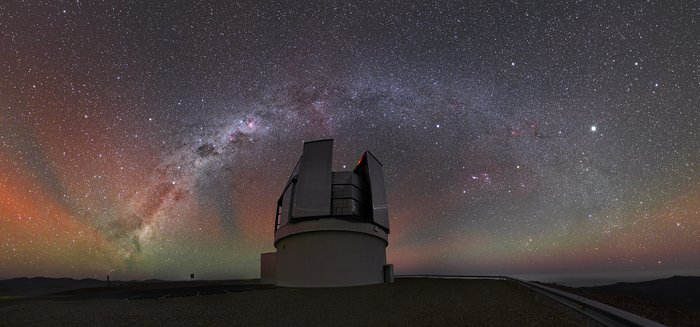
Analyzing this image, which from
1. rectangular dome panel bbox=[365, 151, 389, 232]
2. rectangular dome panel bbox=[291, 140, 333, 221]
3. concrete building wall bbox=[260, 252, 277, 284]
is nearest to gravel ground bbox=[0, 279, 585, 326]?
rectangular dome panel bbox=[291, 140, 333, 221]

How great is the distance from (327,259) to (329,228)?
2.20 meters

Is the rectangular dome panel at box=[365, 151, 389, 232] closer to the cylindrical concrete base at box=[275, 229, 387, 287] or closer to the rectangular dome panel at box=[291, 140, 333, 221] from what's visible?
the cylindrical concrete base at box=[275, 229, 387, 287]

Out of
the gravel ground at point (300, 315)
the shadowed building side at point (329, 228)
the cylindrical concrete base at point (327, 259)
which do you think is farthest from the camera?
the shadowed building side at point (329, 228)

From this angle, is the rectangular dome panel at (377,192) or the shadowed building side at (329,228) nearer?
the shadowed building side at (329,228)

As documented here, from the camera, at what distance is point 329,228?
80.2ft

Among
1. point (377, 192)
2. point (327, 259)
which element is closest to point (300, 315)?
point (327, 259)

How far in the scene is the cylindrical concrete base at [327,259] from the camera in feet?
79.0

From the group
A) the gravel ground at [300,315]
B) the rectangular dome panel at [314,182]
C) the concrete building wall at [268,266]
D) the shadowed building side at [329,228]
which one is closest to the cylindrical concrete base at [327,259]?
the shadowed building side at [329,228]

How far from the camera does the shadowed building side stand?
24391 millimetres

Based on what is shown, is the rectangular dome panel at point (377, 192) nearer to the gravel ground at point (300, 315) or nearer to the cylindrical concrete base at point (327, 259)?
the cylindrical concrete base at point (327, 259)

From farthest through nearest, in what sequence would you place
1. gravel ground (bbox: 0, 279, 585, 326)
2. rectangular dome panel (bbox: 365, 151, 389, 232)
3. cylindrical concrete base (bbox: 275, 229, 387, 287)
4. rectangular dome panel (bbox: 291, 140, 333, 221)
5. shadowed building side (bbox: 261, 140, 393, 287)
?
rectangular dome panel (bbox: 365, 151, 389, 232) → rectangular dome panel (bbox: 291, 140, 333, 221) → shadowed building side (bbox: 261, 140, 393, 287) → cylindrical concrete base (bbox: 275, 229, 387, 287) → gravel ground (bbox: 0, 279, 585, 326)

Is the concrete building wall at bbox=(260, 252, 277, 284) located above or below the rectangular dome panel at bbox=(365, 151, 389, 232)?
below

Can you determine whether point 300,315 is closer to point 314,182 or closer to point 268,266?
point 314,182

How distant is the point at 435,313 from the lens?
9.79 m
